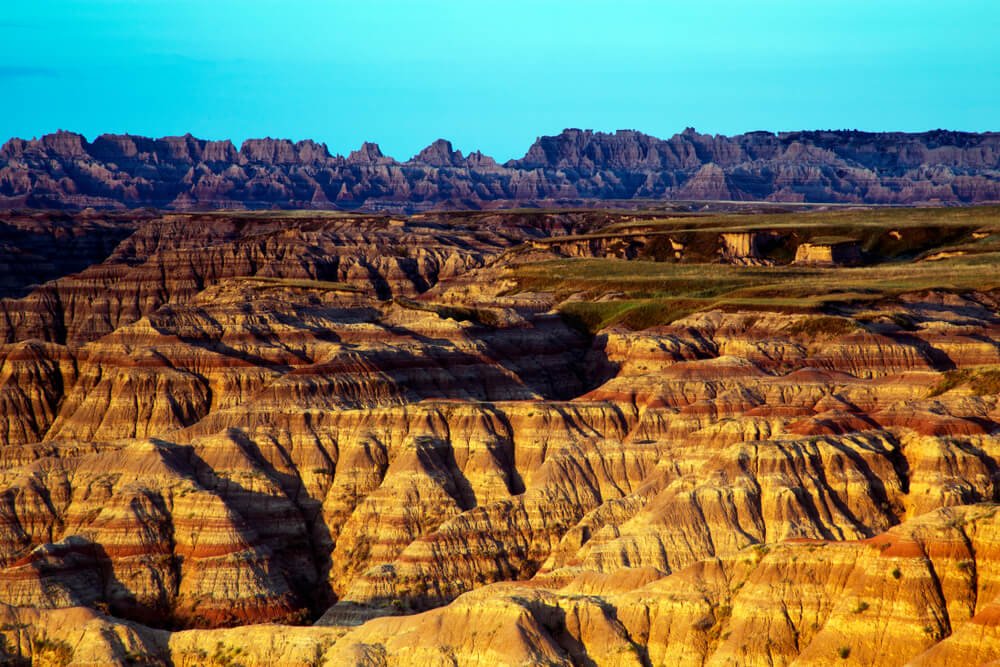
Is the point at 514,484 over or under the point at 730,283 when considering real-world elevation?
under

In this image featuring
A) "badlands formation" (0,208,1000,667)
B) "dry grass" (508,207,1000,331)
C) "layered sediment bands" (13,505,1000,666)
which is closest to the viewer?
"layered sediment bands" (13,505,1000,666)

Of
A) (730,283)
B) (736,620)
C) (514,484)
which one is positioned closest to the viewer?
(736,620)

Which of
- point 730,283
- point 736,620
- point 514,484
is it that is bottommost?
point 514,484

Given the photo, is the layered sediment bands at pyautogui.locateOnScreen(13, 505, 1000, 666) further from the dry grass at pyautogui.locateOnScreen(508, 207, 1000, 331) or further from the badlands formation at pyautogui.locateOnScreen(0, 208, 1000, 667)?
the dry grass at pyautogui.locateOnScreen(508, 207, 1000, 331)

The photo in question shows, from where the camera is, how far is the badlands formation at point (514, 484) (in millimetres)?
55344

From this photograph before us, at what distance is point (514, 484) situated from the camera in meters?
93.2

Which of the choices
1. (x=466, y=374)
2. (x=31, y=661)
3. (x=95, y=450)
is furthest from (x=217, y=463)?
(x=31, y=661)

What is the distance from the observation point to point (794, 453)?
7869 cm

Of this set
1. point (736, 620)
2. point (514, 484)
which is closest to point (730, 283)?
point (514, 484)

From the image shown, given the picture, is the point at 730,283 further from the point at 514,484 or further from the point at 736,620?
the point at 736,620

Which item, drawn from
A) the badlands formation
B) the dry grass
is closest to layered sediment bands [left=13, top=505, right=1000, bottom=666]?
the badlands formation

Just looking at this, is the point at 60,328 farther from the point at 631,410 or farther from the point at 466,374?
the point at 631,410

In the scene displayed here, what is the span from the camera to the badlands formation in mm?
55344

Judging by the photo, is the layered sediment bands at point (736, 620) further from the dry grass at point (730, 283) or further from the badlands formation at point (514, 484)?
the dry grass at point (730, 283)
